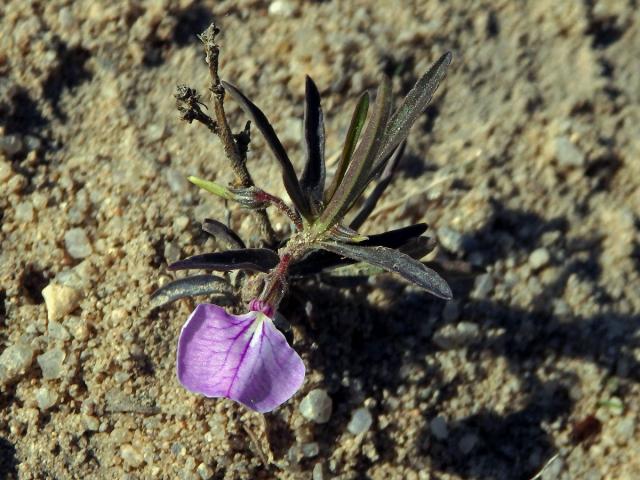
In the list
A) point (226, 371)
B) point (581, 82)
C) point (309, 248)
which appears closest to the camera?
point (226, 371)

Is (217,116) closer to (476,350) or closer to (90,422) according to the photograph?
(90,422)

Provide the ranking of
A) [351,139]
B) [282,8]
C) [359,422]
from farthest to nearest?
[282,8] → [359,422] → [351,139]

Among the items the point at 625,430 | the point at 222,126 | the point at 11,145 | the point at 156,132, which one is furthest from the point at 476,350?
the point at 11,145

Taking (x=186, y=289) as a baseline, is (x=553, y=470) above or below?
below

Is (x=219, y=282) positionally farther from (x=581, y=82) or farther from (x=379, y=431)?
(x=581, y=82)

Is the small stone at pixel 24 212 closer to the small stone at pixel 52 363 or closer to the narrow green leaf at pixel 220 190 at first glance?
the small stone at pixel 52 363

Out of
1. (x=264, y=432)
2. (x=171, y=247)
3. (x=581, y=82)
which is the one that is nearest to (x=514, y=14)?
(x=581, y=82)

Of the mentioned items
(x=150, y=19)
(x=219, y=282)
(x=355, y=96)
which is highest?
(x=150, y=19)
